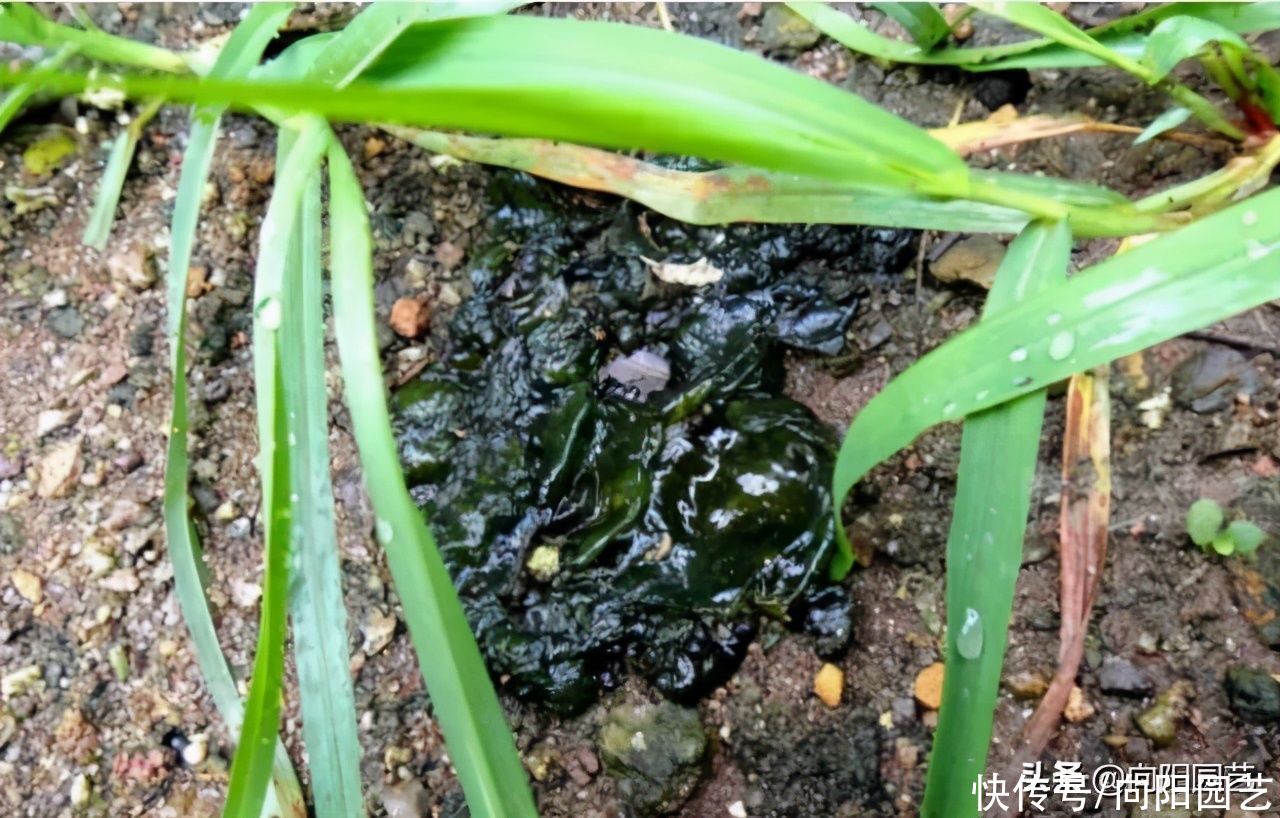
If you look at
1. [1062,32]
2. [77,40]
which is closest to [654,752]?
[1062,32]

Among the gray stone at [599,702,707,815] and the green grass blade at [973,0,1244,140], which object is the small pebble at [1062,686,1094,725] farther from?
the green grass blade at [973,0,1244,140]

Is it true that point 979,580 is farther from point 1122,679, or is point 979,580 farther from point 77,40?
point 77,40

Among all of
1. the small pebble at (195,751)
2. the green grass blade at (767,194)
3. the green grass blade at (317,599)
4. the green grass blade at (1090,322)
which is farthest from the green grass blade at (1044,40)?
the small pebble at (195,751)

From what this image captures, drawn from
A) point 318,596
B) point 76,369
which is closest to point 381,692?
point 318,596

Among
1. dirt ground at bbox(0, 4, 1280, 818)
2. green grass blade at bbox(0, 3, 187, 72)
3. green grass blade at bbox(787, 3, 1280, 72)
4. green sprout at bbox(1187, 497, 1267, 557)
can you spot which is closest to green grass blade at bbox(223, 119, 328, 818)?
dirt ground at bbox(0, 4, 1280, 818)

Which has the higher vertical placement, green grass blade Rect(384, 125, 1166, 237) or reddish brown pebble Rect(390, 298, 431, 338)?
green grass blade Rect(384, 125, 1166, 237)

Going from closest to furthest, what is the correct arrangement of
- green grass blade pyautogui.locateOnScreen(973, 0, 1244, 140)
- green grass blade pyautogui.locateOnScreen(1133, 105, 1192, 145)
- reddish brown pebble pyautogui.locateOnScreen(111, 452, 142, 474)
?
green grass blade pyautogui.locateOnScreen(973, 0, 1244, 140) < green grass blade pyautogui.locateOnScreen(1133, 105, 1192, 145) < reddish brown pebble pyautogui.locateOnScreen(111, 452, 142, 474)

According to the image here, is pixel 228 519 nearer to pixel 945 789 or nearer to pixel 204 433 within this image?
pixel 204 433
